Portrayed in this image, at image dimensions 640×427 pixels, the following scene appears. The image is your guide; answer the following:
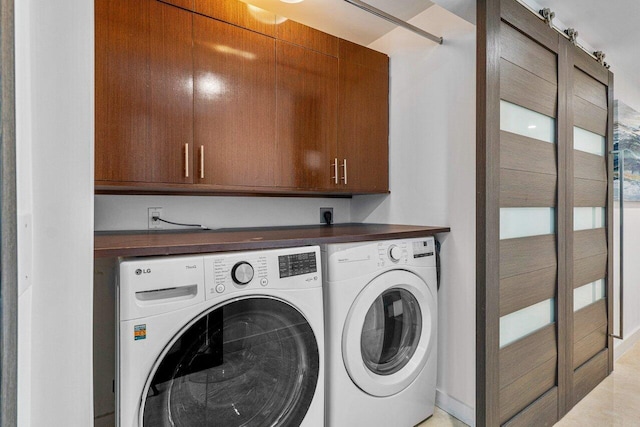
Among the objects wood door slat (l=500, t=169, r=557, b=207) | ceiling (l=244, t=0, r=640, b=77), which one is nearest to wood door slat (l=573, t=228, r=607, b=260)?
wood door slat (l=500, t=169, r=557, b=207)

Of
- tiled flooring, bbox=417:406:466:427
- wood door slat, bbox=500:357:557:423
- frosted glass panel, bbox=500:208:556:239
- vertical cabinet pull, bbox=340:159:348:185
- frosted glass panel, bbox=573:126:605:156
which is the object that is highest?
frosted glass panel, bbox=573:126:605:156

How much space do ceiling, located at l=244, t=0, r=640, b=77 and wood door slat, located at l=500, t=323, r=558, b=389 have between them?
167 cm

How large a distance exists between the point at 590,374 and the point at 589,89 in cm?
191

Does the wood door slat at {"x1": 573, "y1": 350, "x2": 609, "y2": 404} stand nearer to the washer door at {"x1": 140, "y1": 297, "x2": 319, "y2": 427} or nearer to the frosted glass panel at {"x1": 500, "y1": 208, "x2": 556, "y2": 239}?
the frosted glass panel at {"x1": 500, "y1": 208, "x2": 556, "y2": 239}

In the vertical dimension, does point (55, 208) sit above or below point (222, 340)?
above

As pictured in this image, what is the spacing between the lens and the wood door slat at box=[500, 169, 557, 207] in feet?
5.46

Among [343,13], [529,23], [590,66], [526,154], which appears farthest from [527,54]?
[343,13]

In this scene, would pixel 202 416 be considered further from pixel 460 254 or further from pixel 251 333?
pixel 460 254

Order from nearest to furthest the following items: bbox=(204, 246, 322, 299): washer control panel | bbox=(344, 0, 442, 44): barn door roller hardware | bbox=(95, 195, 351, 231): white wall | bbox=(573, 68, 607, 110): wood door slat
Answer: bbox=(204, 246, 322, 299): washer control panel → bbox=(344, 0, 442, 44): barn door roller hardware → bbox=(95, 195, 351, 231): white wall → bbox=(573, 68, 607, 110): wood door slat

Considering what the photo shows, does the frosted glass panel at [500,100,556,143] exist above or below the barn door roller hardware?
below

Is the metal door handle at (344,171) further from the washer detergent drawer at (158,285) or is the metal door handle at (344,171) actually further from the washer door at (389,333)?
the washer detergent drawer at (158,285)

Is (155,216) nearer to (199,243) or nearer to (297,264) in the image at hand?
(199,243)

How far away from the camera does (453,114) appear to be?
1.96m

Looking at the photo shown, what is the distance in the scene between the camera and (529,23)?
1743 millimetres
